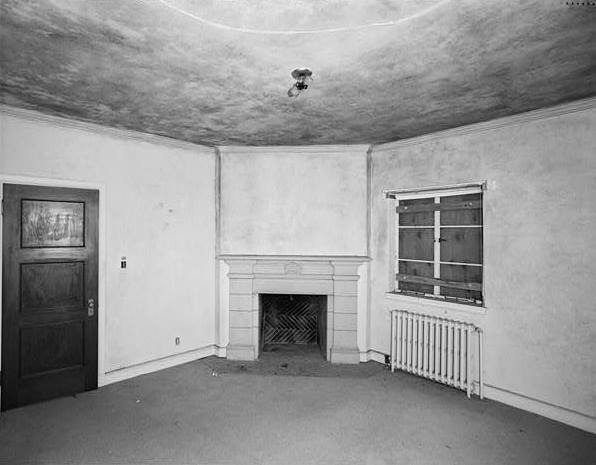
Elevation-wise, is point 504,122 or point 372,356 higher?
point 504,122

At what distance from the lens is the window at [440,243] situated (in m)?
4.12

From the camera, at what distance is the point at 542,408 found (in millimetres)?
3488

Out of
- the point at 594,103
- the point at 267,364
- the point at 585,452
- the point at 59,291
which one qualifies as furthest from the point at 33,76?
the point at 585,452

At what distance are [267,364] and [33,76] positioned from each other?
3877mm

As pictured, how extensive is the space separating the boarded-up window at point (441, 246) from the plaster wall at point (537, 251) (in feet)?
0.73

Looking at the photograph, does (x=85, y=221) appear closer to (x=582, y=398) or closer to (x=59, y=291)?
(x=59, y=291)

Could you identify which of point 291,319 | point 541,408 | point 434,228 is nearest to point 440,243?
point 434,228

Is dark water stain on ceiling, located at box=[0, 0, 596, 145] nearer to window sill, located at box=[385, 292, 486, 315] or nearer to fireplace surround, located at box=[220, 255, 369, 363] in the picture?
fireplace surround, located at box=[220, 255, 369, 363]

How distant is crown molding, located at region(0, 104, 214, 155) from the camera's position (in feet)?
11.4

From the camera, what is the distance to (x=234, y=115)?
12.1 feet

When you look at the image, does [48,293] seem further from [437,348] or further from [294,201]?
[437,348]

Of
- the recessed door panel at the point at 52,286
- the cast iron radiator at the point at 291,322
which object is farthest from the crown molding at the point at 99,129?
the cast iron radiator at the point at 291,322

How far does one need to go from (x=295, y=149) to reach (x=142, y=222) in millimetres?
2155

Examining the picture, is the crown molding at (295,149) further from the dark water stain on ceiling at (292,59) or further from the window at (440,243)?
the dark water stain on ceiling at (292,59)
